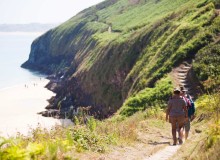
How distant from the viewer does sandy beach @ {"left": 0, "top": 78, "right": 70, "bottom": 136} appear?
181 ft

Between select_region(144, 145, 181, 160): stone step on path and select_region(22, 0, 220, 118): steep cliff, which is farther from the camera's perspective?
select_region(22, 0, 220, 118): steep cliff

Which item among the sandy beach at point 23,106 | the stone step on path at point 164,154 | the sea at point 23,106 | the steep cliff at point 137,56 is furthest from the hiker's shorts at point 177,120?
the sandy beach at point 23,106

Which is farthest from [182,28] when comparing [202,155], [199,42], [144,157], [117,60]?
[202,155]

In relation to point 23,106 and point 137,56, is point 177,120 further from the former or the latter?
point 23,106

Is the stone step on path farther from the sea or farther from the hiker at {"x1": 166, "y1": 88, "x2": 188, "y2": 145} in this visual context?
the sea

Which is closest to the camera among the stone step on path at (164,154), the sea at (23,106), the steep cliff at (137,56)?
the stone step on path at (164,154)

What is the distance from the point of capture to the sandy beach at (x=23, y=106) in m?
55.3

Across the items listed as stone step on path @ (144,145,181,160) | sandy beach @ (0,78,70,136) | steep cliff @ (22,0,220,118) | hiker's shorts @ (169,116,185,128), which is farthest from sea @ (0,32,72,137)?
stone step on path @ (144,145,181,160)

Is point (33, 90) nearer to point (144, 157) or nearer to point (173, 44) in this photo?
point (173, 44)

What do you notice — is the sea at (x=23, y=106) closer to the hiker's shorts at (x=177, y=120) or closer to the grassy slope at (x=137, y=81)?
the grassy slope at (x=137, y=81)

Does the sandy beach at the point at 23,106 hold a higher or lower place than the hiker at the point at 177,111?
lower

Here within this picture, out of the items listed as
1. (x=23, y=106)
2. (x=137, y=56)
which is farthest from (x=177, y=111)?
(x=23, y=106)

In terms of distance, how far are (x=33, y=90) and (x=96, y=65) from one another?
34362 mm

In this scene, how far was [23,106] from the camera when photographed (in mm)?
77500
